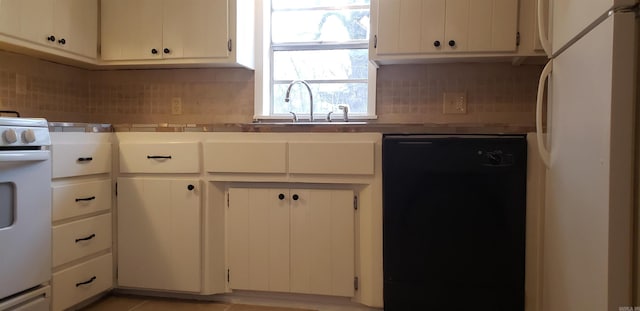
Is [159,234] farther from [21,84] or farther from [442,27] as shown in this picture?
[442,27]

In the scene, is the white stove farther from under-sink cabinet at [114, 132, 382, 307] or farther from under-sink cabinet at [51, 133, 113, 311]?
under-sink cabinet at [114, 132, 382, 307]

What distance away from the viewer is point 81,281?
2.18 meters

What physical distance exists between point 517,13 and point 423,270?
4.56 ft

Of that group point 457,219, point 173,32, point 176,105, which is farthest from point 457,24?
point 176,105

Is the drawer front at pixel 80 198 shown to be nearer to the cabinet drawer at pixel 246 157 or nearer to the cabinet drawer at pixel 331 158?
the cabinet drawer at pixel 246 157

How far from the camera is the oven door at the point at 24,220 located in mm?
1756

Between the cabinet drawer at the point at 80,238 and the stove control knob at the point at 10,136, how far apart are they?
44cm

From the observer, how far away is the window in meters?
2.96

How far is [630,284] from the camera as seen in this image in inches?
46.0

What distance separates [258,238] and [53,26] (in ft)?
5.20

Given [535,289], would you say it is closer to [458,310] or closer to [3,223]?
[458,310]

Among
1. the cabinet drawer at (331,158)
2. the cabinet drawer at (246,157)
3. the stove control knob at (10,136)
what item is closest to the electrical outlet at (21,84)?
the stove control knob at (10,136)

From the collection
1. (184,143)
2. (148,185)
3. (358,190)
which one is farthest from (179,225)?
(358,190)

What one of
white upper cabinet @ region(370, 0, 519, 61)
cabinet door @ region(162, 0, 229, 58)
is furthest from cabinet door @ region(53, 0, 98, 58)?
white upper cabinet @ region(370, 0, 519, 61)
